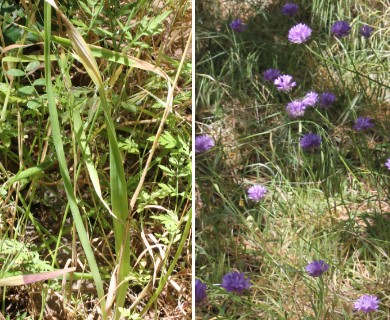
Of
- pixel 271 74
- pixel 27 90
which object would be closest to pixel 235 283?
pixel 27 90

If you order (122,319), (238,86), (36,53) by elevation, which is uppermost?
(238,86)

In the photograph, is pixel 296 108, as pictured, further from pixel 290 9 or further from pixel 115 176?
pixel 115 176

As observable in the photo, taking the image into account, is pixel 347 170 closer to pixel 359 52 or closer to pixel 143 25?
pixel 359 52

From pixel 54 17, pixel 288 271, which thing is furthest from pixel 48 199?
pixel 288 271

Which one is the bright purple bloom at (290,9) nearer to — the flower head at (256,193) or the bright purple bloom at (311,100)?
the bright purple bloom at (311,100)

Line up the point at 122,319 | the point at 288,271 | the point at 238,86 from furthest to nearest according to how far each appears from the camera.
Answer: the point at 238,86
the point at 288,271
the point at 122,319

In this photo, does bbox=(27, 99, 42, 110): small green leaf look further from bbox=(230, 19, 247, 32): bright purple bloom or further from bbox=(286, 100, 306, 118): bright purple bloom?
bbox=(230, 19, 247, 32): bright purple bloom

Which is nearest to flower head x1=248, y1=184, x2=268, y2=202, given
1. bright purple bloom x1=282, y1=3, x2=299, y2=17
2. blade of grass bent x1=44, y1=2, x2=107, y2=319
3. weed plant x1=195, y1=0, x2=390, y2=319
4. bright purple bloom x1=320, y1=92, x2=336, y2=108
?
weed plant x1=195, y1=0, x2=390, y2=319
